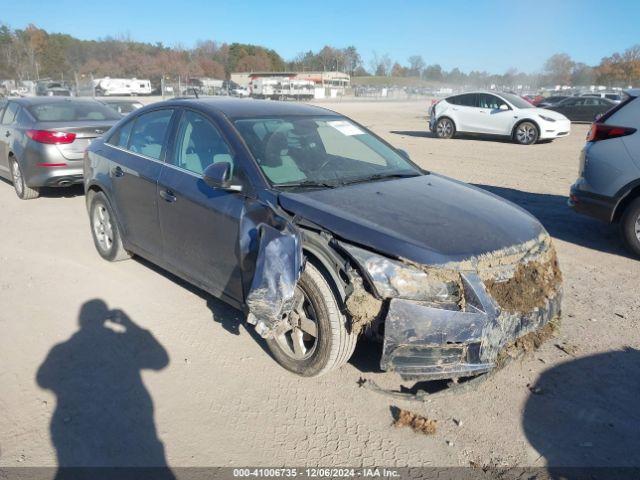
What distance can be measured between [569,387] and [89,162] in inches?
192

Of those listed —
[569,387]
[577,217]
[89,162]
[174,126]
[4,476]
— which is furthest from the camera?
[577,217]

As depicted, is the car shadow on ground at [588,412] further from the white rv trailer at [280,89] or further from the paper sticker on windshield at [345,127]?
the white rv trailer at [280,89]

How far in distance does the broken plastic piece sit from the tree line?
6946 cm

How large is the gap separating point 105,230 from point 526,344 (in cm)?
417

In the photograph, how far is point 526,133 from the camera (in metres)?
16.3

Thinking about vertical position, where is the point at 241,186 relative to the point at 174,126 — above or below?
below

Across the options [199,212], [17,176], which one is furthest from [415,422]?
[17,176]

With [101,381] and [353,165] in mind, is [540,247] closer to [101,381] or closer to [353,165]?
[353,165]

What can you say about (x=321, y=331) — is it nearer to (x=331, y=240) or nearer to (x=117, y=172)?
(x=331, y=240)

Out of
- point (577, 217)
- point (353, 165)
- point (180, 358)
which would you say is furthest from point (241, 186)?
point (577, 217)

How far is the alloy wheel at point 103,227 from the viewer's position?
5.25 meters

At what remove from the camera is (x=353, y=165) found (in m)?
4.13

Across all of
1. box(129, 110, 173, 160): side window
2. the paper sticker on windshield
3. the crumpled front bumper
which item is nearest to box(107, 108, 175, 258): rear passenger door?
box(129, 110, 173, 160): side window

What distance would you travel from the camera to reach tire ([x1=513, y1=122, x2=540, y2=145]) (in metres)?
16.1
